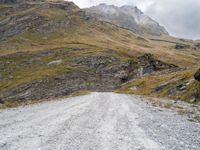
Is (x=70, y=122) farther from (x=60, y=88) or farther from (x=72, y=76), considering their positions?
(x=72, y=76)

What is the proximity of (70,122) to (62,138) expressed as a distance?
7520 millimetres

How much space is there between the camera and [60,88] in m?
145

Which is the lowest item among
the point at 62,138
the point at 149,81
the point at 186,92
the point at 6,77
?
the point at 6,77

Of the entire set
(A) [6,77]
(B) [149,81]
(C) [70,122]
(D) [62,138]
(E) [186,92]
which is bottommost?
(A) [6,77]

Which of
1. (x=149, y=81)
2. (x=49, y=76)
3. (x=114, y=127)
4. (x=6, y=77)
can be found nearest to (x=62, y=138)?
(x=114, y=127)

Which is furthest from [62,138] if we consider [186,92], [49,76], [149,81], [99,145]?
[49,76]

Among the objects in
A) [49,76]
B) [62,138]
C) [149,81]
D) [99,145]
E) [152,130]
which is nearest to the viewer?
[99,145]

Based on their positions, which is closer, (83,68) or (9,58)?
(83,68)

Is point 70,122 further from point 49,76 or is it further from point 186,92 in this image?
point 49,76

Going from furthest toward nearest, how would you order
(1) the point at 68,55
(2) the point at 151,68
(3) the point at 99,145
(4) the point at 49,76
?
1. (1) the point at 68,55
2. (2) the point at 151,68
3. (4) the point at 49,76
4. (3) the point at 99,145

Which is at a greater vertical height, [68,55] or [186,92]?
[186,92]

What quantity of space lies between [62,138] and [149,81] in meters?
104

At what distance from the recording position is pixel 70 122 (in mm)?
26656

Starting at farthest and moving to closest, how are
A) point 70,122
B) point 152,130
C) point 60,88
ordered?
point 60,88, point 70,122, point 152,130
